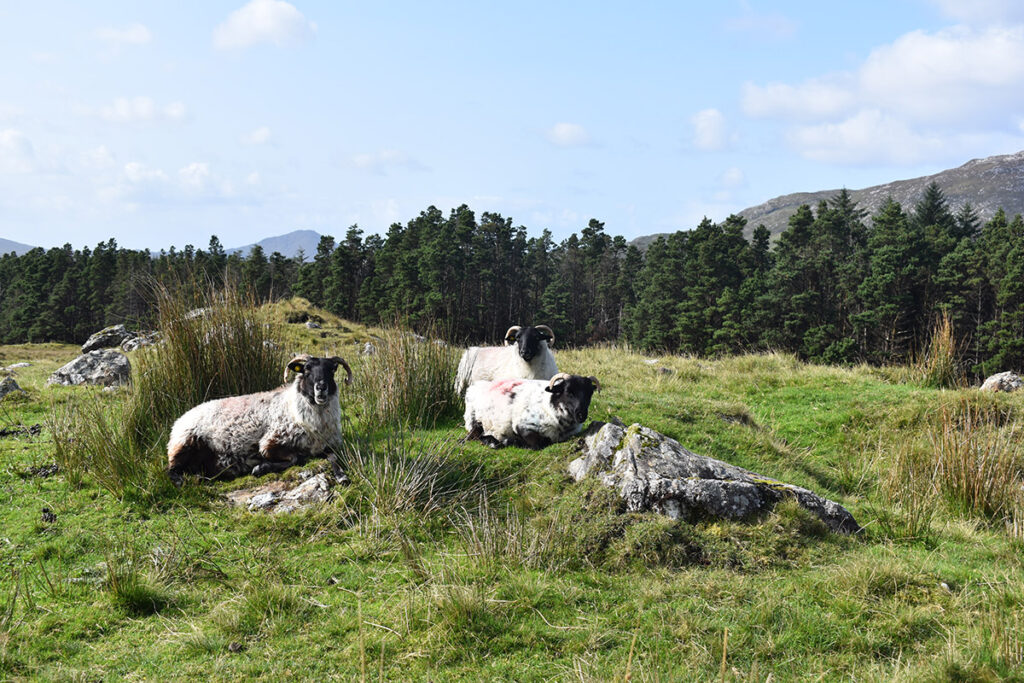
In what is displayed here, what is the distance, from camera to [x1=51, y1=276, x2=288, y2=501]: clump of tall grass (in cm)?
663

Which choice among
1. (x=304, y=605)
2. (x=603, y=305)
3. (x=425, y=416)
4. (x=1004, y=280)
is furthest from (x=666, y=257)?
(x=304, y=605)

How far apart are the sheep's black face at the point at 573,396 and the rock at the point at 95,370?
413 inches

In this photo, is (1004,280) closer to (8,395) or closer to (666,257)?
(666,257)

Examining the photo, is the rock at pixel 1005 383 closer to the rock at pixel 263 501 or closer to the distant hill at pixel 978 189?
the rock at pixel 263 501

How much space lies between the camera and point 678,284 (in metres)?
56.8

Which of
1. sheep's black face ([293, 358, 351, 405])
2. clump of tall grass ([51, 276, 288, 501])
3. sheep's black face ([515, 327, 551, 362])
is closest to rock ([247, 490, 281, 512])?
clump of tall grass ([51, 276, 288, 501])

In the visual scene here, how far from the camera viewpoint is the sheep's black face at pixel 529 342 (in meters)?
9.79

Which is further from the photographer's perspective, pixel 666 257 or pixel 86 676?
pixel 666 257

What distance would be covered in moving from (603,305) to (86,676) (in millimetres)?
61890

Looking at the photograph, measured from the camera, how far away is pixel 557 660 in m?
4.01

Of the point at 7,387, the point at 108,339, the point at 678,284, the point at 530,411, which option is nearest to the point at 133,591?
the point at 530,411

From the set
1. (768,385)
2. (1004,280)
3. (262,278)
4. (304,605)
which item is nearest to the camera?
(304,605)

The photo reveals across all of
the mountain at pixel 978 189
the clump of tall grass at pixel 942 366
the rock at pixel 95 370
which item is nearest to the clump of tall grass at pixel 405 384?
the rock at pixel 95 370

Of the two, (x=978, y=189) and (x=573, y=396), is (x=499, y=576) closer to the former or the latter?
(x=573, y=396)
